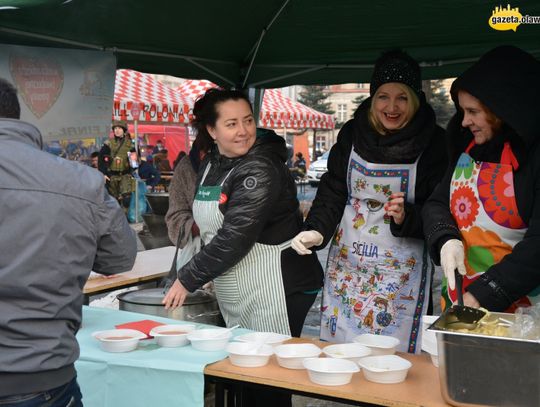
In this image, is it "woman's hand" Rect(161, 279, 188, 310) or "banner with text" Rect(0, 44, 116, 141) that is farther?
"banner with text" Rect(0, 44, 116, 141)

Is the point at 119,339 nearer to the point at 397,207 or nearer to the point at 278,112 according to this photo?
the point at 397,207

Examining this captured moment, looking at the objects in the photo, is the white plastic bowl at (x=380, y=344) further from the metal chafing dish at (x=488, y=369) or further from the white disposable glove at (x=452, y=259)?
the metal chafing dish at (x=488, y=369)

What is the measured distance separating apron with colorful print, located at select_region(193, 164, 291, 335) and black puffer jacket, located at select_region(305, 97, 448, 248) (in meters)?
0.24

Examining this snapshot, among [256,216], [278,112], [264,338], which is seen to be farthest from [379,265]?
[278,112]

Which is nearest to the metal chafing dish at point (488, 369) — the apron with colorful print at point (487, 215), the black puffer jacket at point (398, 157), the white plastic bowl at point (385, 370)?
the white plastic bowl at point (385, 370)

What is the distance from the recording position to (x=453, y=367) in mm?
1639

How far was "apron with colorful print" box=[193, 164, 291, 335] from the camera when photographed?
2.67 meters

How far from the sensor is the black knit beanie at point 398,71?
2750 millimetres

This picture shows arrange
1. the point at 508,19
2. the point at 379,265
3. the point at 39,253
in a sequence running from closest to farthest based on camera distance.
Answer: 1. the point at 39,253
2. the point at 379,265
3. the point at 508,19

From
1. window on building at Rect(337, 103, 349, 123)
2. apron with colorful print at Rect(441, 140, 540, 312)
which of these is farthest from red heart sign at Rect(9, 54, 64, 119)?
window on building at Rect(337, 103, 349, 123)

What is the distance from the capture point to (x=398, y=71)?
2.75 m

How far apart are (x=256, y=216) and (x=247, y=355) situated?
2.09ft

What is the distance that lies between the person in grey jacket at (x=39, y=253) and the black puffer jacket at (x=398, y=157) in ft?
4.19

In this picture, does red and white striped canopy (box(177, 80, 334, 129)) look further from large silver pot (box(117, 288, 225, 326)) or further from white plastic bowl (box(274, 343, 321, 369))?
white plastic bowl (box(274, 343, 321, 369))
